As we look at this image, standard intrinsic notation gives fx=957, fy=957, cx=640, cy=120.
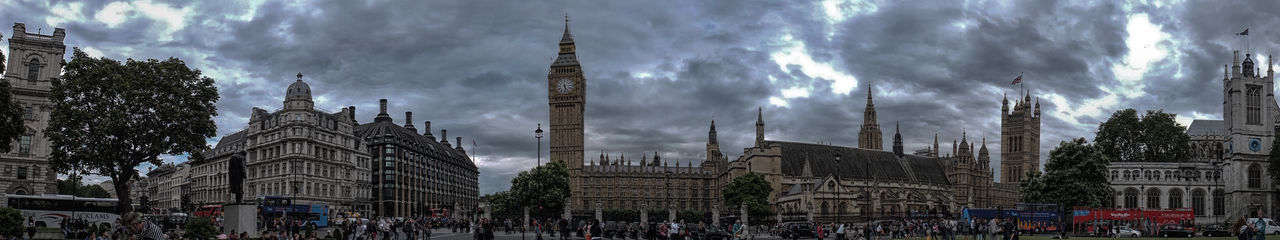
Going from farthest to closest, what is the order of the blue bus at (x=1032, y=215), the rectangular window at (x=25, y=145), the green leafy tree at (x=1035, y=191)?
the green leafy tree at (x=1035, y=191)
the blue bus at (x=1032, y=215)
the rectangular window at (x=25, y=145)

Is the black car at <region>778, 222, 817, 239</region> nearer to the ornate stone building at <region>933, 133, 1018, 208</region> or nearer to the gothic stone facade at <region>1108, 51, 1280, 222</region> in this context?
the gothic stone facade at <region>1108, 51, 1280, 222</region>

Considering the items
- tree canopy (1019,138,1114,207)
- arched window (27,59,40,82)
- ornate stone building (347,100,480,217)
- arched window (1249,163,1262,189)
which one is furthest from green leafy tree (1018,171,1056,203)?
arched window (27,59,40,82)

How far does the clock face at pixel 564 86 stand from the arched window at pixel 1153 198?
83560 millimetres

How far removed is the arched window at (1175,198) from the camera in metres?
96.4

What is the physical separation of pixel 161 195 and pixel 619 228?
123311 mm

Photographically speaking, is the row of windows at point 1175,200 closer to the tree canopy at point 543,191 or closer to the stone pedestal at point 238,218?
the tree canopy at point 543,191

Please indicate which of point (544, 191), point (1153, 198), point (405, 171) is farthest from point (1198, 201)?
point (405, 171)

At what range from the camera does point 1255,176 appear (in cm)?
9206

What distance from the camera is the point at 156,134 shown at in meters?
48.5

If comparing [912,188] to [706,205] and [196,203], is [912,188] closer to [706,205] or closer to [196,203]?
[706,205]

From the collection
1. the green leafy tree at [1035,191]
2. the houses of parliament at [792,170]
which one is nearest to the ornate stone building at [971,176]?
the houses of parliament at [792,170]

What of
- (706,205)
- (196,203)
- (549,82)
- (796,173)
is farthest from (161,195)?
(796,173)

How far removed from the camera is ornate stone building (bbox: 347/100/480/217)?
352 feet

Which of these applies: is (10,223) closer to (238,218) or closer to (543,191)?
(238,218)
